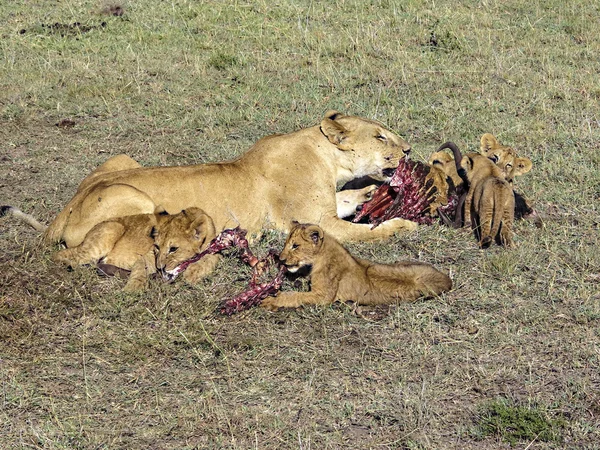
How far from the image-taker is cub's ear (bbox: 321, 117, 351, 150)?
21.6ft

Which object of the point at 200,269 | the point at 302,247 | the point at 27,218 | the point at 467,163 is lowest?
the point at 27,218

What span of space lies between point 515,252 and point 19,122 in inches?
209

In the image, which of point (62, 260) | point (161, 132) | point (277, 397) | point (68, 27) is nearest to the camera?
point (277, 397)

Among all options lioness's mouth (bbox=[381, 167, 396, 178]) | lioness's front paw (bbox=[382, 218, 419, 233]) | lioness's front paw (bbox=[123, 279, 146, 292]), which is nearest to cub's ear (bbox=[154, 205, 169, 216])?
lioness's front paw (bbox=[123, 279, 146, 292])

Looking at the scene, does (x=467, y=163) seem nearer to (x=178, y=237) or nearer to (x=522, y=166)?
(x=522, y=166)

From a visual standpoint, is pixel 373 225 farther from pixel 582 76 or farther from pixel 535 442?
pixel 582 76

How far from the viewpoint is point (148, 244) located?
5.64 metres

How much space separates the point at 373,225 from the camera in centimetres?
645

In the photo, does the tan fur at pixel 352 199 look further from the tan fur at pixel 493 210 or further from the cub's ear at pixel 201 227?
the cub's ear at pixel 201 227

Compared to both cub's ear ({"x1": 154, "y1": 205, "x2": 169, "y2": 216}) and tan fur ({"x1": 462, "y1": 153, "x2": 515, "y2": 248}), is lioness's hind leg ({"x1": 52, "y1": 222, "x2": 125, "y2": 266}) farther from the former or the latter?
tan fur ({"x1": 462, "y1": 153, "x2": 515, "y2": 248})

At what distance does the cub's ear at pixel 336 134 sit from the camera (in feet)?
21.6

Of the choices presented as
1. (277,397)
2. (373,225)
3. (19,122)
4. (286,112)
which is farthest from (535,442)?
(19,122)

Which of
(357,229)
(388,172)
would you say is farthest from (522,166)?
(357,229)

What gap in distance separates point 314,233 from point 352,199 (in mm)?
1659
